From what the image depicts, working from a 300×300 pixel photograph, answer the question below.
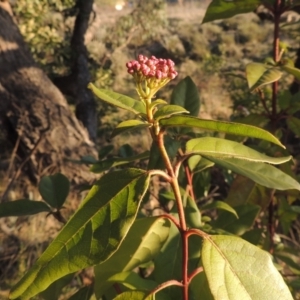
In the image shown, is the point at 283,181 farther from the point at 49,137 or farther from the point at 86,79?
the point at 86,79

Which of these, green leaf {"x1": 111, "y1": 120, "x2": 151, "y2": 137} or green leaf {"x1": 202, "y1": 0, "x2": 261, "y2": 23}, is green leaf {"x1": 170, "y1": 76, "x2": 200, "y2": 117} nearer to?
green leaf {"x1": 202, "y1": 0, "x2": 261, "y2": 23}

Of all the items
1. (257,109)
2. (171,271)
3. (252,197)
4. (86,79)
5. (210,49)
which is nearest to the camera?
(171,271)

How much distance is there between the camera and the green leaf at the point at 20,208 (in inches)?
33.4

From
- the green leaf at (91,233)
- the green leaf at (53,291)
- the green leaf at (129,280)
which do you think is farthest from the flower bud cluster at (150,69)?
the green leaf at (53,291)

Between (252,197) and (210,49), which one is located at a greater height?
(252,197)

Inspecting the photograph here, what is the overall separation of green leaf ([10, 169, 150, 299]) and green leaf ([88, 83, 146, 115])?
9 centimetres

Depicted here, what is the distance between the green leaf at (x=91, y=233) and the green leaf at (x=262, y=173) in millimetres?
238

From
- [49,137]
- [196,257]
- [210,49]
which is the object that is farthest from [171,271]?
[210,49]

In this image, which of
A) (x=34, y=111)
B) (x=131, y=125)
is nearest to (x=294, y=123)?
(x=131, y=125)

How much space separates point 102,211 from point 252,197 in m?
0.62

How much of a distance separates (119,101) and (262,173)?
288 mm

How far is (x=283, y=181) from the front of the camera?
2.52ft

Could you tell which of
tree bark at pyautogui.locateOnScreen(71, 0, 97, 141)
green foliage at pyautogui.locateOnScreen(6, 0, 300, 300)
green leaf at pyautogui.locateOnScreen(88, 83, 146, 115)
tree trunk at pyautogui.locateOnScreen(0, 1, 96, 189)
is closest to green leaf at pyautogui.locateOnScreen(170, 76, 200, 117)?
green foliage at pyautogui.locateOnScreen(6, 0, 300, 300)

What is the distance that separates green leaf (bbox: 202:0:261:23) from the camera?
1033 mm
